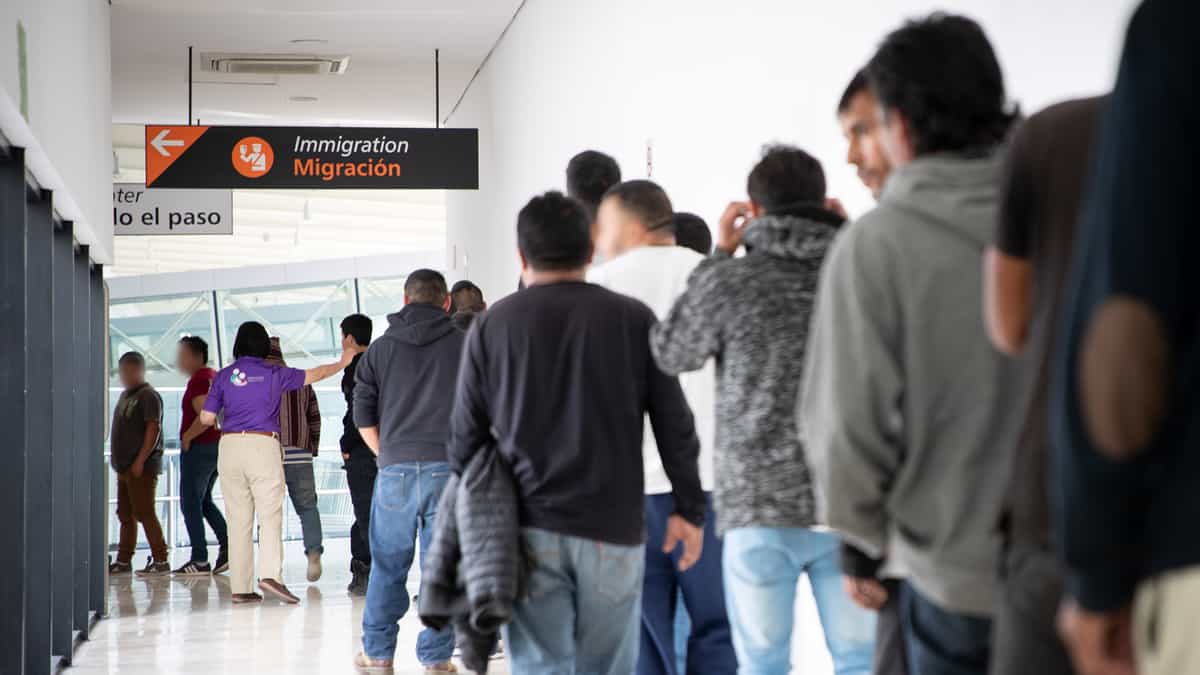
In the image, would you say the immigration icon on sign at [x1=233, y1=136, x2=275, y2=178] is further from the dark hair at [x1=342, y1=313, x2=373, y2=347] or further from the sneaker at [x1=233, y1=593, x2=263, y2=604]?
the sneaker at [x1=233, y1=593, x2=263, y2=604]

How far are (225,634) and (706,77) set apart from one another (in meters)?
3.69

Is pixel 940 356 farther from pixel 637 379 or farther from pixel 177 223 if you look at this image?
pixel 177 223

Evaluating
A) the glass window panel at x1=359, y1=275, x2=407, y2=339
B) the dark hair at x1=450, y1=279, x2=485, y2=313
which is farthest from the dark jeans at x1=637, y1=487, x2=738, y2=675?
the glass window panel at x1=359, y1=275, x2=407, y2=339

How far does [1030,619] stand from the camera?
153 cm

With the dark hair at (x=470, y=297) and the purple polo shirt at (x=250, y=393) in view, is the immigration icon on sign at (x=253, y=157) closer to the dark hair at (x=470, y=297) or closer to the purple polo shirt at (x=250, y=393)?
the purple polo shirt at (x=250, y=393)

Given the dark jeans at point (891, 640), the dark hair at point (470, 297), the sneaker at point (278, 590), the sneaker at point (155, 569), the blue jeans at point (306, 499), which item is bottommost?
the sneaker at point (155, 569)

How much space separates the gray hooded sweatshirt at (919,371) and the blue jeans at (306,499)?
753 centimetres

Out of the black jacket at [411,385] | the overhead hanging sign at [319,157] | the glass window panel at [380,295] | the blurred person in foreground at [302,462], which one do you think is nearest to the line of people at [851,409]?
the black jacket at [411,385]

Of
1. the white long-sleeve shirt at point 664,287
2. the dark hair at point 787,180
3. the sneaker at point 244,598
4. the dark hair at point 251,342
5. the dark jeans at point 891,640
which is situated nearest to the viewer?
the dark jeans at point 891,640

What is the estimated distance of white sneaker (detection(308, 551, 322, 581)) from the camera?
9.20 metres

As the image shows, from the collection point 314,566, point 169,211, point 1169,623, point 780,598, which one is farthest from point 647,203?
point 169,211

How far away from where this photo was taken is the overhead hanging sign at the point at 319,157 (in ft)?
31.2

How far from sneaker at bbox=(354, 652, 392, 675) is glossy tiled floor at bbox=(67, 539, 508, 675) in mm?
88

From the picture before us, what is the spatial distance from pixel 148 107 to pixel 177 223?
1.15 metres
